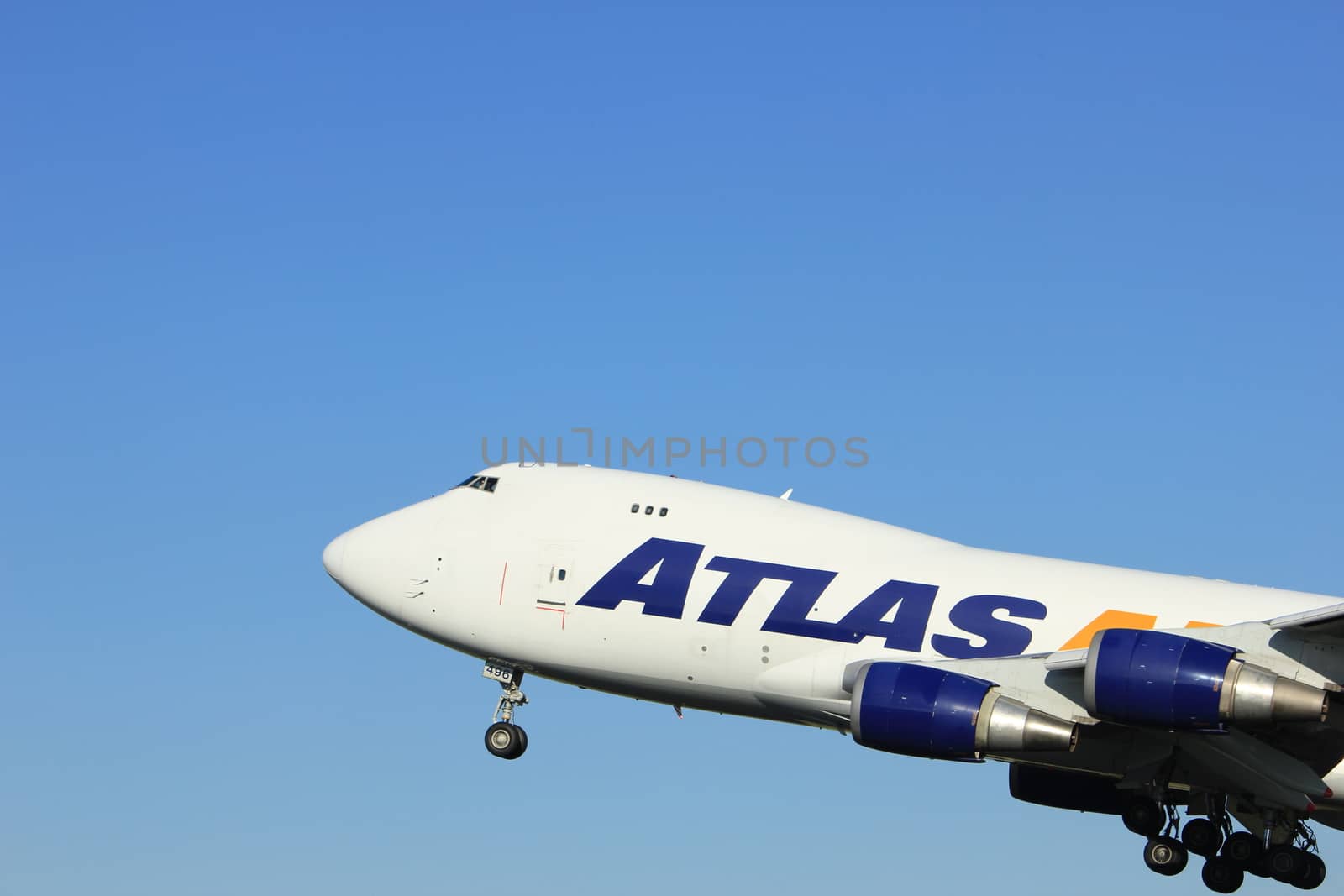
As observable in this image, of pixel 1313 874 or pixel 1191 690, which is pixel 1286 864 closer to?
pixel 1313 874

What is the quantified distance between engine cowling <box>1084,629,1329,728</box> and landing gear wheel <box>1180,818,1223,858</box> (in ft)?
20.3

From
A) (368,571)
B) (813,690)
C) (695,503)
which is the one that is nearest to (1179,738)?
(813,690)

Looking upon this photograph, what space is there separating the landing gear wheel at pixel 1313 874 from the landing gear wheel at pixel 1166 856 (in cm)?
236

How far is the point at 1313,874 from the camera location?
111 feet

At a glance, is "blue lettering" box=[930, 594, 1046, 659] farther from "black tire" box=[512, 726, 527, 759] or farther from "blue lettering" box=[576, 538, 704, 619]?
"black tire" box=[512, 726, 527, 759]

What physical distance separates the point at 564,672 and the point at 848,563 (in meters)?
6.02

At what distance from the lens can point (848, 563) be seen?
33312mm

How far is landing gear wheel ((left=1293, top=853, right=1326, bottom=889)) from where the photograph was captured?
33719 mm

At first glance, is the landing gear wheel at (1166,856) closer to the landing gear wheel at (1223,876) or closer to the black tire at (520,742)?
the landing gear wheel at (1223,876)

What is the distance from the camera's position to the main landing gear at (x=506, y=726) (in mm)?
36156

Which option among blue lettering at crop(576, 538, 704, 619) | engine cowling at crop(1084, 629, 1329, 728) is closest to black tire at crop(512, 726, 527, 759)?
blue lettering at crop(576, 538, 704, 619)

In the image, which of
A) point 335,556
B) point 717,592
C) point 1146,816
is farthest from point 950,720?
point 335,556

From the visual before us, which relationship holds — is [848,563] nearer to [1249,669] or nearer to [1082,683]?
[1082,683]

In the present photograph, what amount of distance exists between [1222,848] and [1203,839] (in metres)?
0.45
